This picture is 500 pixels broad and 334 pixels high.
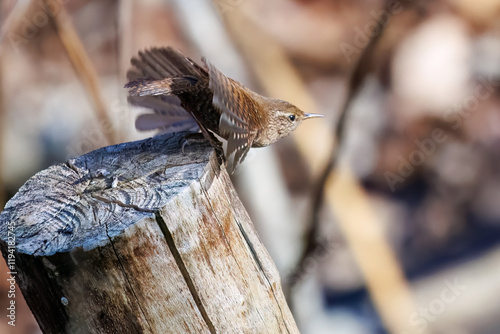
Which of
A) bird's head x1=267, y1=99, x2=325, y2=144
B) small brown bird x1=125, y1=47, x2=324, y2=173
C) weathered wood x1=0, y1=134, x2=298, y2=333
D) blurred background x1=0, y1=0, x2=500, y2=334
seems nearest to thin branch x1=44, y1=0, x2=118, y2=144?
blurred background x1=0, y1=0, x2=500, y2=334

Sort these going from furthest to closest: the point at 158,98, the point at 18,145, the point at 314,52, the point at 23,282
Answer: the point at 314,52, the point at 18,145, the point at 158,98, the point at 23,282

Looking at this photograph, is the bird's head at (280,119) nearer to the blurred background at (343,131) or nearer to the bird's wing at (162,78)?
the bird's wing at (162,78)

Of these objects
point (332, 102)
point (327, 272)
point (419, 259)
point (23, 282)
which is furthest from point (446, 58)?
point (23, 282)

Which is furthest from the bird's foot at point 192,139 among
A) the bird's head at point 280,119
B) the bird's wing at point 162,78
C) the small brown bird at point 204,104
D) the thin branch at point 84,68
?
the thin branch at point 84,68

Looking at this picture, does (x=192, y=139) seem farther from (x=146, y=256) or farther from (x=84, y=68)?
(x=84, y=68)

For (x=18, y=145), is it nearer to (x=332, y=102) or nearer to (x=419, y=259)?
(x=332, y=102)

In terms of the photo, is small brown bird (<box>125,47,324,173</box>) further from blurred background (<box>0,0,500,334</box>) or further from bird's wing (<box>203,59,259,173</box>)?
blurred background (<box>0,0,500,334</box>)

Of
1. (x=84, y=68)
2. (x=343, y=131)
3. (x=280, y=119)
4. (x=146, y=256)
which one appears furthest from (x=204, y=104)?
(x=343, y=131)
